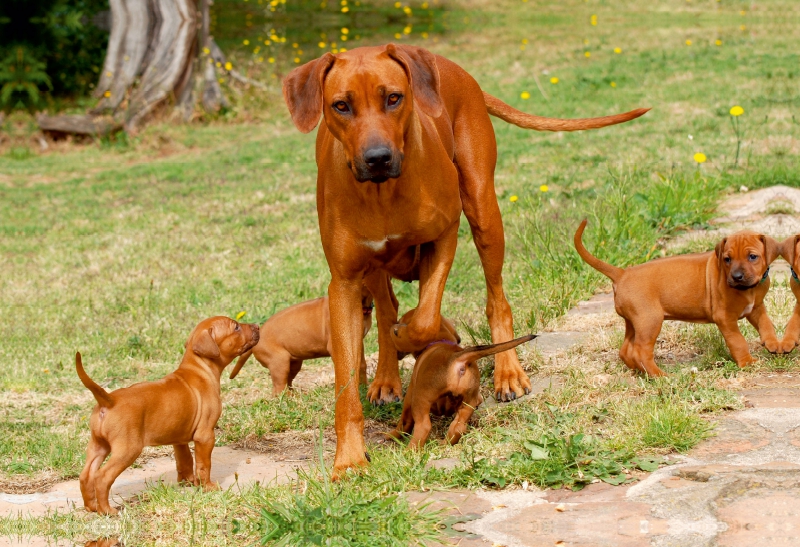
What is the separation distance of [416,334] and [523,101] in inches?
380

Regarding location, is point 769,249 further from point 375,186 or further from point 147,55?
point 147,55

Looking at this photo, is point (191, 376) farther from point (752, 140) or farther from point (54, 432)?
point (752, 140)

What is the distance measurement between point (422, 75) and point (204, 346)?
1705 millimetres

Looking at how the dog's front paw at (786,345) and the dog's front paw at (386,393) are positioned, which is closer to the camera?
the dog's front paw at (786,345)

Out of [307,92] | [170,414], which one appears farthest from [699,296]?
[170,414]

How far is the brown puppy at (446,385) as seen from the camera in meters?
4.72

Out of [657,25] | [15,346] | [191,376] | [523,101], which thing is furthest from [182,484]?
[657,25]

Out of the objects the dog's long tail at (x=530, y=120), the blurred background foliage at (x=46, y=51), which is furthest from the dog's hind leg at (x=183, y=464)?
the blurred background foliage at (x=46, y=51)

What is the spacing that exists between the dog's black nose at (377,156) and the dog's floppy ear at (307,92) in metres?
0.42

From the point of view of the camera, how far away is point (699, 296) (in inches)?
201

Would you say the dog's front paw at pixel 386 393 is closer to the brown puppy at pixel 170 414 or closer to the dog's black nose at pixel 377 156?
the brown puppy at pixel 170 414

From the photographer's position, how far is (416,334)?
4.86m

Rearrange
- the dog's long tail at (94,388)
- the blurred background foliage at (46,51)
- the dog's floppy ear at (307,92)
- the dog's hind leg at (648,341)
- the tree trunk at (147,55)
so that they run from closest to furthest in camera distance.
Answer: the dog's long tail at (94,388) < the dog's floppy ear at (307,92) < the dog's hind leg at (648,341) < the tree trunk at (147,55) < the blurred background foliage at (46,51)

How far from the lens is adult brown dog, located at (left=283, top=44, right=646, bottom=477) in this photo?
13.8 ft
